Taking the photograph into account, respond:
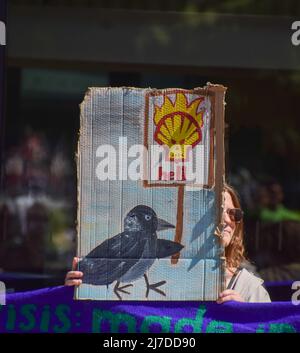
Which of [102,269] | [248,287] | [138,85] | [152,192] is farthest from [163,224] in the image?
[138,85]

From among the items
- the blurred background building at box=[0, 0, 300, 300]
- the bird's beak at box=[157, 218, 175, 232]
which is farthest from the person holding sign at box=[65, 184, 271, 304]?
the blurred background building at box=[0, 0, 300, 300]

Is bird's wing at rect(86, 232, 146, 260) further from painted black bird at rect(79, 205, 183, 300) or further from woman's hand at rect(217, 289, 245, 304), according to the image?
woman's hand at rect(217, 289, 245, 304)

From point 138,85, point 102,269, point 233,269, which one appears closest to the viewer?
point 102,269

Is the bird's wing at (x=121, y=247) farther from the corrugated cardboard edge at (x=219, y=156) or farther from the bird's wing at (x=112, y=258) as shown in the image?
the corrugated cardboard edge at (x=219, y=156)

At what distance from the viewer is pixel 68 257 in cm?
466

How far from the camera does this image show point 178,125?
104 inches

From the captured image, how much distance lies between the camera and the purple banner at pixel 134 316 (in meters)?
2.69

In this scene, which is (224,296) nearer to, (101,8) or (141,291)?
(141,291)

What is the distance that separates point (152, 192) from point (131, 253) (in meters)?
0.23

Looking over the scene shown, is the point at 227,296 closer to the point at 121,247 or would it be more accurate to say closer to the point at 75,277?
the point at 121,247

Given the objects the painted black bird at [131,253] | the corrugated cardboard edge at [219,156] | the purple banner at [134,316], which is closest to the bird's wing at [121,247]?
the painted black bird at [131,253]

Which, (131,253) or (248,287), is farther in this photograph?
(248,287)

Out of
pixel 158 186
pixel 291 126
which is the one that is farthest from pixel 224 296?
pixel 291 126

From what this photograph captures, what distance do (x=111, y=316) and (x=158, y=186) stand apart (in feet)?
1.65
